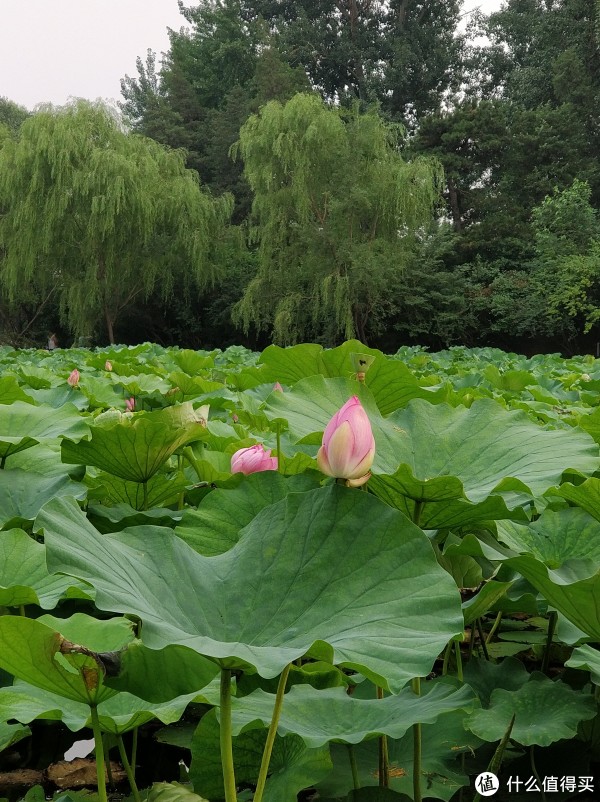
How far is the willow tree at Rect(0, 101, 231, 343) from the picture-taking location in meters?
11.3

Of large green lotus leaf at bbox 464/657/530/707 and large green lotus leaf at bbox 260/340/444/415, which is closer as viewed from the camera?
large green lotus leaf at bbox 464/657/530/707

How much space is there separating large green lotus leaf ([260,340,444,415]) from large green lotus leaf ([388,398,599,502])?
9cm

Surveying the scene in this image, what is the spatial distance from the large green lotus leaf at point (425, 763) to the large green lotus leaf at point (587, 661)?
0.30 ft

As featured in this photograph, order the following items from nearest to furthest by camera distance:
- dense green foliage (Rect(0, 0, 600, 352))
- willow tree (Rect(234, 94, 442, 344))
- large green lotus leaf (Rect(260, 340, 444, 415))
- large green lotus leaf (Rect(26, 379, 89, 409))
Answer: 1. large green lotus leaf (Rect(260, 340, 444, 415))
2. large green lotus leaf (Rect(26, 379, 89, 409))
3. willow tree (Rect(234, 94, 442, 344))
4. dense green foliage (Rect(0, 0, 600, 352))

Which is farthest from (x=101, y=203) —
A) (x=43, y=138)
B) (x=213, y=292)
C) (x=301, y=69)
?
(x=301, y=69)

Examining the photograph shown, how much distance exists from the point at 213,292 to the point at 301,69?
769 cm

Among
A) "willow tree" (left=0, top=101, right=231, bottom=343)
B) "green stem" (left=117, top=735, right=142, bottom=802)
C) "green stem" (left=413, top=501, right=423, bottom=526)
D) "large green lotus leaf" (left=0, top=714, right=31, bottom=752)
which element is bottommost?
"green stem" (left=117, top=735, right=142, bottom=802)

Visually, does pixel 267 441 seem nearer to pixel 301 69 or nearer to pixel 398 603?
pixel 398 603

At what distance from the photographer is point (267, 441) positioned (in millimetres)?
972

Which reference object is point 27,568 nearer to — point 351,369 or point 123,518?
point 123,518

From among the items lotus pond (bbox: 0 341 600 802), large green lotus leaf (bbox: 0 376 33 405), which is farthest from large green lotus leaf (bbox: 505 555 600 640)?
large green lotus leaf (bbox: 0 376 33 405)

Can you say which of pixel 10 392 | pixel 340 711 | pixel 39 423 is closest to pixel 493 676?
pixel 340 711

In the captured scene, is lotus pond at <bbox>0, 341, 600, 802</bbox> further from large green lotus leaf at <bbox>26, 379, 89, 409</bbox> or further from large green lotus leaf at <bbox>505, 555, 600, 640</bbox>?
large green lotus leaf at <bbox>26, 379, 89, 409</bbox>

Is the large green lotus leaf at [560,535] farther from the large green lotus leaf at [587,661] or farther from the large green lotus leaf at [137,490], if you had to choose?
the large green lotus leaf at [137,490]
